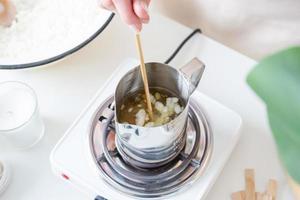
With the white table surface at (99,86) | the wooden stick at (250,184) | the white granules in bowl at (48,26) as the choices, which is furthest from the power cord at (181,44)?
the wooden stick at (250,184)

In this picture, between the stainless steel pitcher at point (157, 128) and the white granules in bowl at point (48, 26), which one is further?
the white granules in bowl at point (48, 26)

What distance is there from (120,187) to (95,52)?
28 centimetres

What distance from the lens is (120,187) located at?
2.07 feet

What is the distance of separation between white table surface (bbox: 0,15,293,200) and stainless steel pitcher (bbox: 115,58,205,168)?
0.11 meters

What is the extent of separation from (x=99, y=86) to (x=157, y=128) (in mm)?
257

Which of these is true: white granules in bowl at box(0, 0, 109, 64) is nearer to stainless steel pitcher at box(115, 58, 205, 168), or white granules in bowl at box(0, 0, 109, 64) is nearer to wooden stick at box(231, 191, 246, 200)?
stainless steel pitcher at box(115, 58, 205, 168)

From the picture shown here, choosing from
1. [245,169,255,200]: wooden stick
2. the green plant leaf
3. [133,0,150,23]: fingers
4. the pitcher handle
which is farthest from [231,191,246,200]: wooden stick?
the green plant leaf

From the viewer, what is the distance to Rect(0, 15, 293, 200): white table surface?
2.25 ft

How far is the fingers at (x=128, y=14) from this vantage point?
2.00 ft

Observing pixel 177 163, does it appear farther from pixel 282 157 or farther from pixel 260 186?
pixel 282 157

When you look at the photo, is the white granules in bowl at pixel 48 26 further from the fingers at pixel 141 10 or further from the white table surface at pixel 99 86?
the fingers at pixel 141 10

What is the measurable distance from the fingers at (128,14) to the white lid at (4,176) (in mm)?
284

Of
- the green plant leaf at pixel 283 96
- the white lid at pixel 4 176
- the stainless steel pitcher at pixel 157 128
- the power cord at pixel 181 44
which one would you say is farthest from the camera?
the power cord at pixel 181 44

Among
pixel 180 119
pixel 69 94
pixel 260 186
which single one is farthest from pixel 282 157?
pixel 69 94
